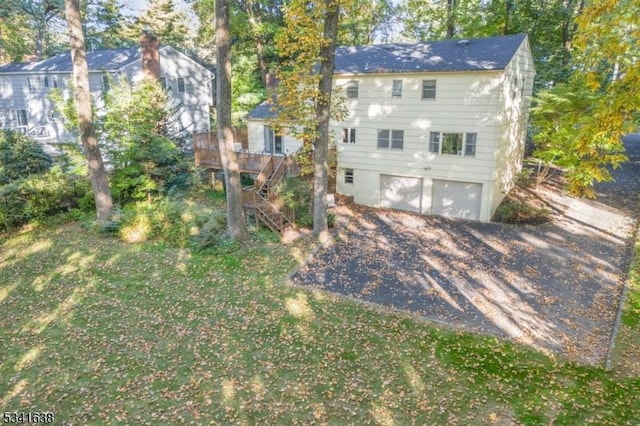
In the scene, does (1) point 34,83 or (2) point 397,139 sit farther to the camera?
(1) point 34,83

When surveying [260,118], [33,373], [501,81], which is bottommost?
[33,373]

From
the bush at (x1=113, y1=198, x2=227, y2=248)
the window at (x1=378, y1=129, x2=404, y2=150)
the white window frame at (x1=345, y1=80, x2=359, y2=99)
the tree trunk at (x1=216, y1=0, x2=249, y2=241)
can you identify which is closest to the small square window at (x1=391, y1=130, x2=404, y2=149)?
the window at (x1=378, y1=129, x2=404, y2=150)

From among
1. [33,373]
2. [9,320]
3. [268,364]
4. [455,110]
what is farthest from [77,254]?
[455,110]

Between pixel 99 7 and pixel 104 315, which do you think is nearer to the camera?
pixel 104 315

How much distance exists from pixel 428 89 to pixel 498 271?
9018mm

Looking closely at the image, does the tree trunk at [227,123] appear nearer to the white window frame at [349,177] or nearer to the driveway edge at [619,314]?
the white window frame at [349,177]

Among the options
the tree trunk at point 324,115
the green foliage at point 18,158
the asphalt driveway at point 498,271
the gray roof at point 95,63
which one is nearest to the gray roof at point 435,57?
the tree trunk at point 324,115

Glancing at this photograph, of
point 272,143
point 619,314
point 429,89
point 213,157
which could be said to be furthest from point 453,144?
point 213,157

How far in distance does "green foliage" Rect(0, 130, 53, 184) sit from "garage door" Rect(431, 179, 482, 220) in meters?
18.6

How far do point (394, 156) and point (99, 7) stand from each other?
127ft

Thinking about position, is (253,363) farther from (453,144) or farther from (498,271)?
(453,144)

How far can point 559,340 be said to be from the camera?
9289mm

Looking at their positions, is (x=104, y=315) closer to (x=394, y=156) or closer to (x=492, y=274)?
(x=492, y=274)

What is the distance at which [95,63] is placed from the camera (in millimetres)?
29328
